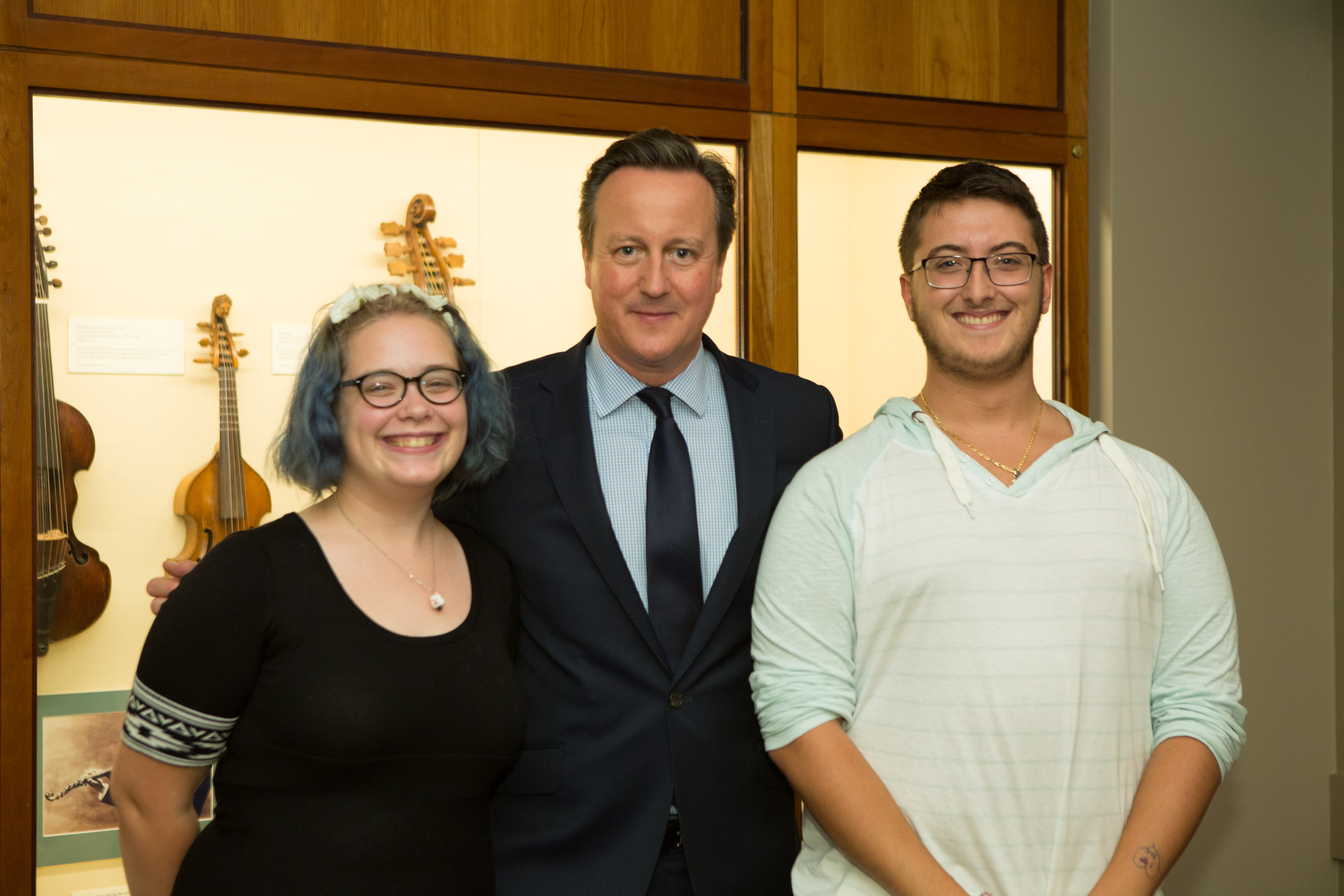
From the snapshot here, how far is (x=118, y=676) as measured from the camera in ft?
7.79

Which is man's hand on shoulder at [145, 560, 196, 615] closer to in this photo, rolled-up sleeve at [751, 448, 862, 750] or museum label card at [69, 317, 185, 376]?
museum label card at [69, 317, 185, 376]

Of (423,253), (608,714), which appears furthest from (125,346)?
(608,714)

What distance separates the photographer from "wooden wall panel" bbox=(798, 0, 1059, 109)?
9.05 feet

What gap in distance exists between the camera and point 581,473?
1716 mm

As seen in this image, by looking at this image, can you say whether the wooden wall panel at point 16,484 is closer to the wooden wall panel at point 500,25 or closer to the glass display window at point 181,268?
the glass display window at point 181,268

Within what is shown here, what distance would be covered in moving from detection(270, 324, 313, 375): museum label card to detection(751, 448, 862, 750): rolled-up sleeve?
1.41 meters

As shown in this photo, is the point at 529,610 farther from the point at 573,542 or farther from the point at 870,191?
the point at 870,191

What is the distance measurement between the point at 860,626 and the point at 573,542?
0.46 metres

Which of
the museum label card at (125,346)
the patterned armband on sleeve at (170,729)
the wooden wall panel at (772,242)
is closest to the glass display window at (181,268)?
the museum label card at (125,346)

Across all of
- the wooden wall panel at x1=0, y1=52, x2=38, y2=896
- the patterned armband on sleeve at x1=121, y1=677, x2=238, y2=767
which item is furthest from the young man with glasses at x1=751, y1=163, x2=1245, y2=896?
the wooden wall panel at x1=0, y1=52, x2=38, y2=896

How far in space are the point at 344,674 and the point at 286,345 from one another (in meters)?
1.28

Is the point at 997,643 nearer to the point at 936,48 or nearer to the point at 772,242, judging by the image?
the point at 772,242

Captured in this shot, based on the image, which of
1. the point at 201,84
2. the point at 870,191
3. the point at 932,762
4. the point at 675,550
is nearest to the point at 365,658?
the point at 675,550

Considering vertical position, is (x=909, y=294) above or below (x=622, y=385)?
above
